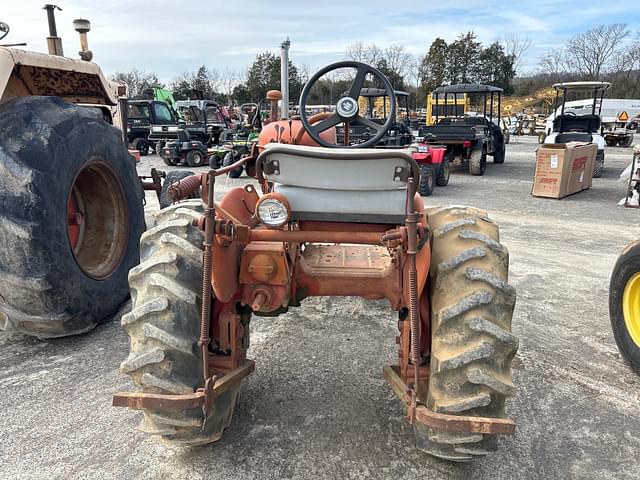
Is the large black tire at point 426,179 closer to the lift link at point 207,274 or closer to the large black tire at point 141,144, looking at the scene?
the lift link at point 207,274

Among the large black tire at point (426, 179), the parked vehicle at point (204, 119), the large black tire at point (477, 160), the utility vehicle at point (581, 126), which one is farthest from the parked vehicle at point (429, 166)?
the parked vehicle at point (204, 119)

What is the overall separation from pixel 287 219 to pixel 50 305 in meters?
1.93

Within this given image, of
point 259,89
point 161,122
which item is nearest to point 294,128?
point 161,122

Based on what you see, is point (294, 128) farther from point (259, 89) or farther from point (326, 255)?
point (259, 89)

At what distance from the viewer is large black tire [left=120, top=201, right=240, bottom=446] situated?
6.83 ft

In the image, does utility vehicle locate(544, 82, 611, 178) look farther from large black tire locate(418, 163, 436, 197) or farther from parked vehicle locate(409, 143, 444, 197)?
large black tire locate(418, 163, 436, 197)

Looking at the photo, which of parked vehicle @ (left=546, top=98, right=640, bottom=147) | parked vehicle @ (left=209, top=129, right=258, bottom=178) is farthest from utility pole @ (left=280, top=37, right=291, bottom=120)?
parked vehicle @ (left=546, top=98, right=640, bottom=147)

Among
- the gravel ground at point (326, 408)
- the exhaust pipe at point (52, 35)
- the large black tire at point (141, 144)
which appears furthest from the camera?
the large black tire at point (141, 144)

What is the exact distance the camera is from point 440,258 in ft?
7.62

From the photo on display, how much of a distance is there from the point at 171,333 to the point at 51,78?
2.91 metres

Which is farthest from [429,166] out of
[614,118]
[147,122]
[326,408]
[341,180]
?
[614,118]

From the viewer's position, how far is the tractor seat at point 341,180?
2004 mm

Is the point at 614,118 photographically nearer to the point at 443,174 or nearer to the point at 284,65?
the point at 443,174

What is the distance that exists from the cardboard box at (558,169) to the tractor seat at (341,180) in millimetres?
8759
